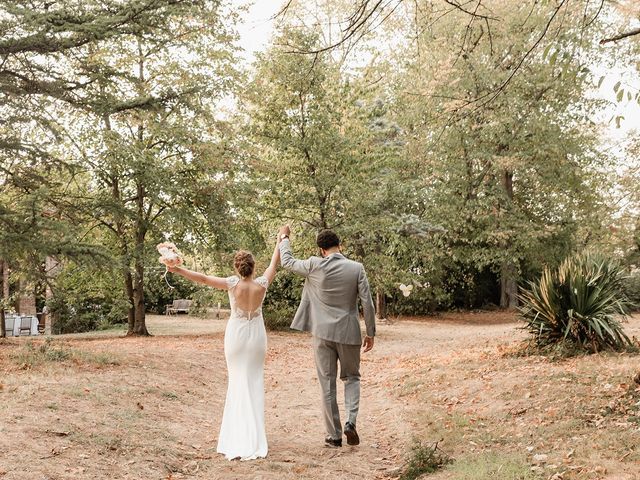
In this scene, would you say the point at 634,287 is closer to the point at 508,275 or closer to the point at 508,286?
the point at 508,286

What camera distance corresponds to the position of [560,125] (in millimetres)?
27641

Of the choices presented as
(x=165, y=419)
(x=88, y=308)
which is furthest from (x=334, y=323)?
(x=88, y=308)

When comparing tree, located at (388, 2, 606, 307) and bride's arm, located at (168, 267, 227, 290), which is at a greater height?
tree, located at (388, 2, 606, 307)

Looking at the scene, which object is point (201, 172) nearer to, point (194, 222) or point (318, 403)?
point (194, 222)

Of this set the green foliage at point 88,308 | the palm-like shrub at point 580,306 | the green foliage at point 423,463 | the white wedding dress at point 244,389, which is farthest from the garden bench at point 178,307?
the green foliage at point 423,463

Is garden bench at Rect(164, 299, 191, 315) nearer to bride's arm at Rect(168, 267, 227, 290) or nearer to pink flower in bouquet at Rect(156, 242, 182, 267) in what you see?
bride's arm at Rect(168, 267, 227, 290)

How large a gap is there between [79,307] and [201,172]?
9830 millimetres

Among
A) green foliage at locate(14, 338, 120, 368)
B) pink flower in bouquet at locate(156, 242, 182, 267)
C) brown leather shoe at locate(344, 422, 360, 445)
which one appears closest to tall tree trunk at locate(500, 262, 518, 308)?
green foliage at locate(14, 338, 120, 368)

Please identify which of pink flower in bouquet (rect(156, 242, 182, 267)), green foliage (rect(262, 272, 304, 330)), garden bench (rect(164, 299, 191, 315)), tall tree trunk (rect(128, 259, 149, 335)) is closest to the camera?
pink flower in bouquet (rect(156, 242, 182, 267))

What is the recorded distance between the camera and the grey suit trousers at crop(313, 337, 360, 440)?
6273 mm

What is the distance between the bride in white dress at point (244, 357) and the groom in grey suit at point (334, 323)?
0.46 metres

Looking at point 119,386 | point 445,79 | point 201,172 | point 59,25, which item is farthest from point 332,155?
point 119,386

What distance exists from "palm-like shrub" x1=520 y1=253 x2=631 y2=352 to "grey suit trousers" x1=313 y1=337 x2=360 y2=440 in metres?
5.30

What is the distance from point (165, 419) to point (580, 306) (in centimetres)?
682
